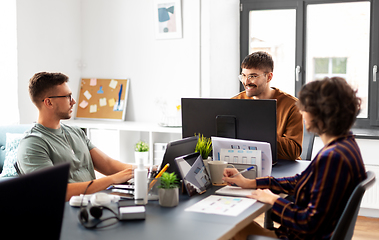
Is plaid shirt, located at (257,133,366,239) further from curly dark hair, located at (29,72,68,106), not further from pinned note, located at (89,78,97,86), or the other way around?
pinned note, located at (89,78,97,86)

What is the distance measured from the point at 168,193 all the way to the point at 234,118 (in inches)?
26.9

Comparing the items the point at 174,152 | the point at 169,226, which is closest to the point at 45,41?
the point at 174,152

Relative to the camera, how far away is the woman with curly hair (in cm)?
131

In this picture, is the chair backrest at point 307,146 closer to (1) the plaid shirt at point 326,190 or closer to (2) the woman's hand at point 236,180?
(2) the woman's hand at point 236,180

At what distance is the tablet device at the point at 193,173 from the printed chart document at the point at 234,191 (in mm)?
74

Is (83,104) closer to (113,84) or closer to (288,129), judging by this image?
(113,84)

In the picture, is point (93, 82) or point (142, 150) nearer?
point (142, 150)

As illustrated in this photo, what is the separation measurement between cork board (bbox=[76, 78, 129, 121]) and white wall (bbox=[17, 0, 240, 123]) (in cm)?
8

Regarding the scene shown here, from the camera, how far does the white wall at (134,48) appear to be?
4.00 meters

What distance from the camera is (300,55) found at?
4.06m

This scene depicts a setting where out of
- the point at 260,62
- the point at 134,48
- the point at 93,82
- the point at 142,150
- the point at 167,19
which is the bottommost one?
the point at 142,150

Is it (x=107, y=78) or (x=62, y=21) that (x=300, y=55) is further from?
(x=62, y=21)

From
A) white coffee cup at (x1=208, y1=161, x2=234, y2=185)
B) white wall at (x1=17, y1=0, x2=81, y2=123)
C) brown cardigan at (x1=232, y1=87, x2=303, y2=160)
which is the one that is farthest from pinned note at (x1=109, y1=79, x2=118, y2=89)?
white coffee cup at (x1=208, y1=161, x2=234, y2=185)

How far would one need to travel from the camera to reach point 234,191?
1.70 meters
